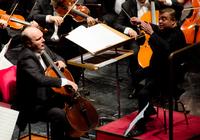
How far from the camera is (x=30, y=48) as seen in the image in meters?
4.39

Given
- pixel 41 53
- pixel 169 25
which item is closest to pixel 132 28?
pixel 169 25

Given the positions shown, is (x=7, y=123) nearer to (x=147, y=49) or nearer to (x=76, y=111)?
(x=76, y=111)

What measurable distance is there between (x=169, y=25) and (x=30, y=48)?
131 cm

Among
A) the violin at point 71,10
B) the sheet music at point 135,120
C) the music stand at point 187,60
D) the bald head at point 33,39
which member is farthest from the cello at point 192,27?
the bald head at point 33,39

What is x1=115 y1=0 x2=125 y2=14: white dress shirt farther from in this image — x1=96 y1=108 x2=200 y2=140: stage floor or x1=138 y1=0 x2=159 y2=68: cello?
x1=96 y1=108 x2=200 y2=140: stage floor

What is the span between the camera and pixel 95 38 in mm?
4426

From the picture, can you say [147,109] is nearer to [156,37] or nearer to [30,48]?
[156,37]

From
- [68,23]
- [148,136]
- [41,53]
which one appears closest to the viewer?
[148,136]

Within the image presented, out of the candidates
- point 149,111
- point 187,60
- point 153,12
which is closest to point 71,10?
point 153,12

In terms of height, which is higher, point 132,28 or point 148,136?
point 132,28

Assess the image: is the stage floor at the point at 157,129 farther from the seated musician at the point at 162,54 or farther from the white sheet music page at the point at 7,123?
the white sheet music page at the point at 7,123

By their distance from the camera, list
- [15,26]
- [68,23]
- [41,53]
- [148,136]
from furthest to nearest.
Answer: [15,26] → [68,23] → [41,53] → [148,136]

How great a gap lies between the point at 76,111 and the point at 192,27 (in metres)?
1.81

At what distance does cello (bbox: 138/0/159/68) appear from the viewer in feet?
16.6
